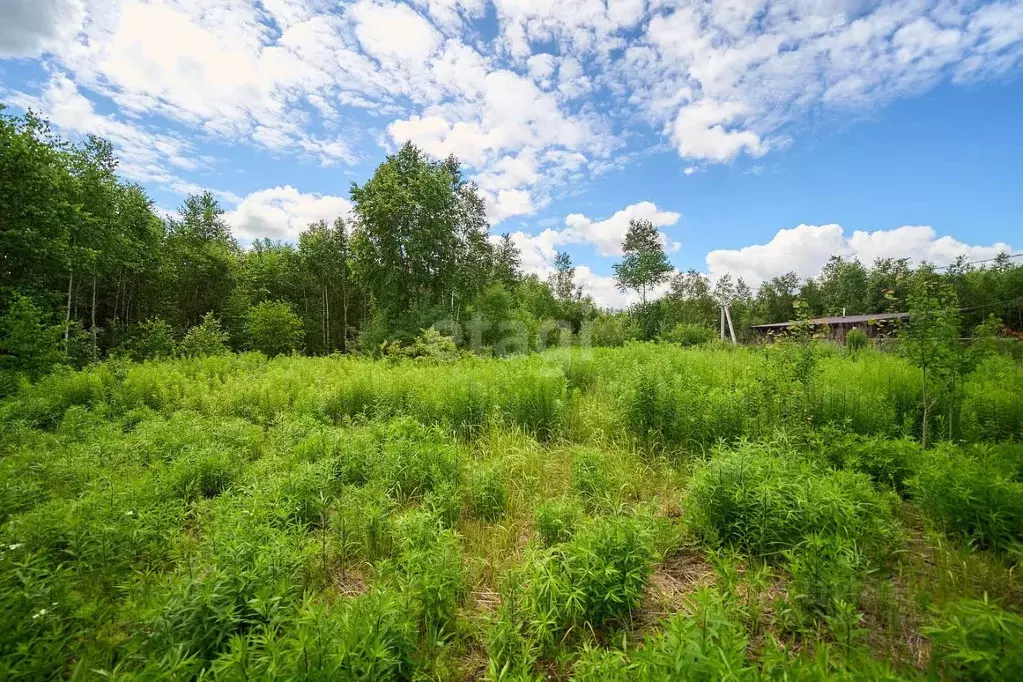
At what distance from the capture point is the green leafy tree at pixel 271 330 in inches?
845

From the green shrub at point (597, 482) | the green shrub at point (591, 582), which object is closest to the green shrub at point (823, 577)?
the green shrub at point (591, 582)

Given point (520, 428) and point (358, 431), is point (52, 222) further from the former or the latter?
point (520, 428)

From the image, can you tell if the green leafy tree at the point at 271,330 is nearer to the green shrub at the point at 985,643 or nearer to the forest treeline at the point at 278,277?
the forest treeline at the point at 278,277

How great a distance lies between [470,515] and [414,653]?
1.41 meters

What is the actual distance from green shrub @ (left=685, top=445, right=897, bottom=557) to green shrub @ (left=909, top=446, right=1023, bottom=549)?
269 millimetres

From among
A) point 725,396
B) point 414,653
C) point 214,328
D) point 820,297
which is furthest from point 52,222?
point 820,297

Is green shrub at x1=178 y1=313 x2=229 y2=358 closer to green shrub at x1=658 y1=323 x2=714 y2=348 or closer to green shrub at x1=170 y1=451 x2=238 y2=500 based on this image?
green shrub at x1=170 y1=451 x2=238 y2=500

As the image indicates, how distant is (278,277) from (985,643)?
32993 millimetres

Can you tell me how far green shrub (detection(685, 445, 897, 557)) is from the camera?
256 cm

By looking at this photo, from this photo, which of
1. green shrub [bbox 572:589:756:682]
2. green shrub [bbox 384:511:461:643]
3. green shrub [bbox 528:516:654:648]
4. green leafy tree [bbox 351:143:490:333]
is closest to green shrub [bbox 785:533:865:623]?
green shrub [bbox 572:589:756:682]

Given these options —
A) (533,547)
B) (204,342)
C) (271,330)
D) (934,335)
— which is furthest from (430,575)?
(271,330)

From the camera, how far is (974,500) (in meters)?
2.68

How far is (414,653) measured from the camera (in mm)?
1946

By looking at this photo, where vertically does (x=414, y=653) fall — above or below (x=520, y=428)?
below
